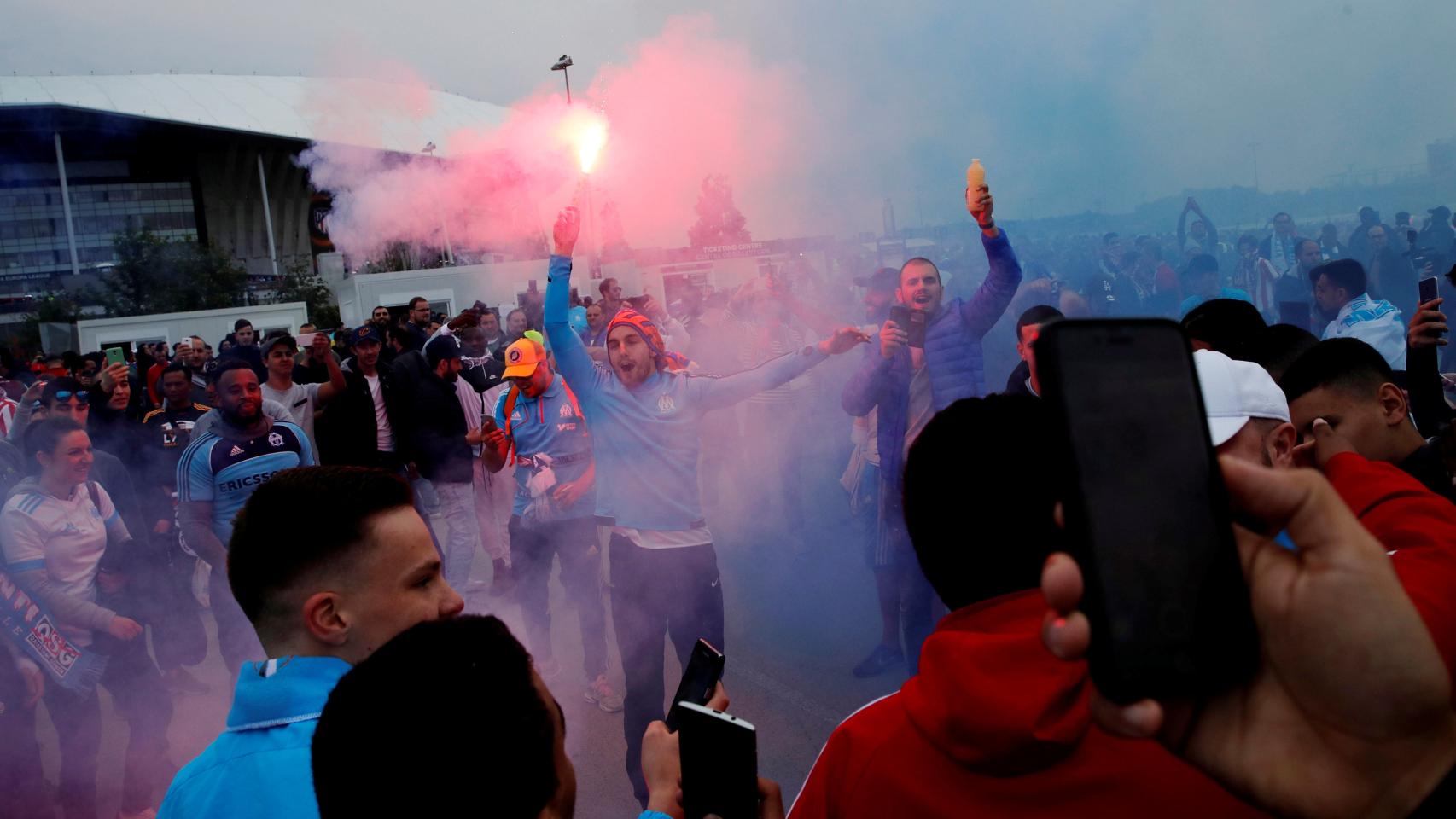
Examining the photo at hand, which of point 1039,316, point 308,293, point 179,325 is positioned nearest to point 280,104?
point 308,293

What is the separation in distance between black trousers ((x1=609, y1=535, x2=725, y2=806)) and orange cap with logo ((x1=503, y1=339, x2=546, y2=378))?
1.36 meters

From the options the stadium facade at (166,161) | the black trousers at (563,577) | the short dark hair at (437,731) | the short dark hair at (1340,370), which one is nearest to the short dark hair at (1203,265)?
the short dark hair at (1340,370)

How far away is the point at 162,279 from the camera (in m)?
22.4

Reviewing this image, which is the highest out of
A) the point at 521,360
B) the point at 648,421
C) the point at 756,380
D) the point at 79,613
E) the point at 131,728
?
the point at 521,360

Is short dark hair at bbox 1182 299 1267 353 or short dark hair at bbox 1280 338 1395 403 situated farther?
short dark hair at bbox 1182 299 1267 353

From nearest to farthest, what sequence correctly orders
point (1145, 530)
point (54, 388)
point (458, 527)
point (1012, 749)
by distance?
point (1145, 530)
point (1012, 749)
point (458, 527)
point (54, 388)

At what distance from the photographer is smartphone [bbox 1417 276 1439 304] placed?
327 cm

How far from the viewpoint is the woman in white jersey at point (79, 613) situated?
3557mm

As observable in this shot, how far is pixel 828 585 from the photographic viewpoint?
5.73 m

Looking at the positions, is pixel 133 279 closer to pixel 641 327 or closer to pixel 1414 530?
pixel 641 327

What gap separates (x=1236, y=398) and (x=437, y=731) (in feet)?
4.81

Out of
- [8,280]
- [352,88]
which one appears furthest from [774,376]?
[8,280]

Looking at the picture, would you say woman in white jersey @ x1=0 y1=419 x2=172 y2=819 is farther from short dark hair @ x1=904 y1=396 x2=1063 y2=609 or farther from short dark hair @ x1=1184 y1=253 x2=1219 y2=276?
short dark hair @ x1=1184 y1=253 x2=1219 y2=276

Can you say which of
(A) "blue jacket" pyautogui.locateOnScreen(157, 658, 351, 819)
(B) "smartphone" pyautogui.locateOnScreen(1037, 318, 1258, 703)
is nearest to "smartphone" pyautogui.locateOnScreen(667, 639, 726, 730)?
(A) "blue jacket" pyautogui.locateOnScreen(157, 658, 351, 819)
